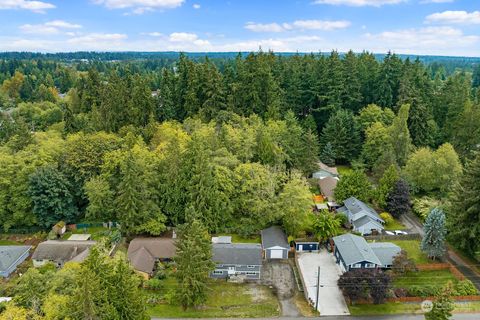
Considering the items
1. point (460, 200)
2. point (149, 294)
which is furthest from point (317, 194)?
point (149, 294)

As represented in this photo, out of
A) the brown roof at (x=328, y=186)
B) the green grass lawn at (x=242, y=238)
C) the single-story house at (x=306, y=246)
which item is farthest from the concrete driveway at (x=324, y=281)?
the brown roof at (x=328, y=186)

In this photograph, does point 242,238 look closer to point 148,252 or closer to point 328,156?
point 148,252

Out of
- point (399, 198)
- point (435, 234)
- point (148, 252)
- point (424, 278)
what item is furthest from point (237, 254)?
point (399, 198)

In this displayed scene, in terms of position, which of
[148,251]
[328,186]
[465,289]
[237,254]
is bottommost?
[465,289]

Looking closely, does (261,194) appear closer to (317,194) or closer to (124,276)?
(317,194)

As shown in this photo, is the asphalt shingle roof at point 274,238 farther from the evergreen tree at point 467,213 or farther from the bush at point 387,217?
the evergreen tree at point 467,213

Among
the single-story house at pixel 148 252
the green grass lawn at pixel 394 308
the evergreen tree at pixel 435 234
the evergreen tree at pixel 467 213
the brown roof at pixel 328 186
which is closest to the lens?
the green grass lawn at pixel 394 308
